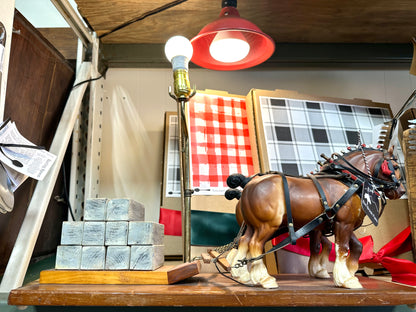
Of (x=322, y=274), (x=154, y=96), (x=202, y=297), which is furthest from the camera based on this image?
(x=154, y=96)

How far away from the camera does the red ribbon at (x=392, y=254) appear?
1.11 meters

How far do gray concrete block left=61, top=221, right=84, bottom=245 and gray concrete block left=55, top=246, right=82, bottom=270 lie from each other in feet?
0.05

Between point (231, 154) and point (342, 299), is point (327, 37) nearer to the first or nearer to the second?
point (231, 154)

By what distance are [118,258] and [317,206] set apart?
521 mm

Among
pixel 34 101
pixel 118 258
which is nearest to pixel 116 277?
pixel 118 258

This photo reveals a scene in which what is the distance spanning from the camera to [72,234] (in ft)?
3.10

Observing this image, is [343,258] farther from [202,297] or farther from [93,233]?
[93,233]

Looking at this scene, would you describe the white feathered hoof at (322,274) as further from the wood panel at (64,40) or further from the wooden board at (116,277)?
the wood panel at (64,40)

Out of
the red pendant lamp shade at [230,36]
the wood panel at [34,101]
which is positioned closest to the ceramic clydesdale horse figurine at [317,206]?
the red pendant lamp shade at [230,36]

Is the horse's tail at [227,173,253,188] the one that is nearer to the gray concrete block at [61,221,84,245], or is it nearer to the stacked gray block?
the stacked gray block

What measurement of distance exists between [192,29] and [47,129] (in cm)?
82

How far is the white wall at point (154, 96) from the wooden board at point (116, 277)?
0.92 m

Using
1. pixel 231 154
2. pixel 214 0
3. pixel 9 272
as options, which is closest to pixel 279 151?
pixel 231 154

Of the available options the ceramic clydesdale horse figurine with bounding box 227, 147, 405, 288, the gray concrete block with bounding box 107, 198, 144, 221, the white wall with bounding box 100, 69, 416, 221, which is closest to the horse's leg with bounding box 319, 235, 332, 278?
the ceramic clydesdale horse figurine with bounding box 227, 147, 405, 288
